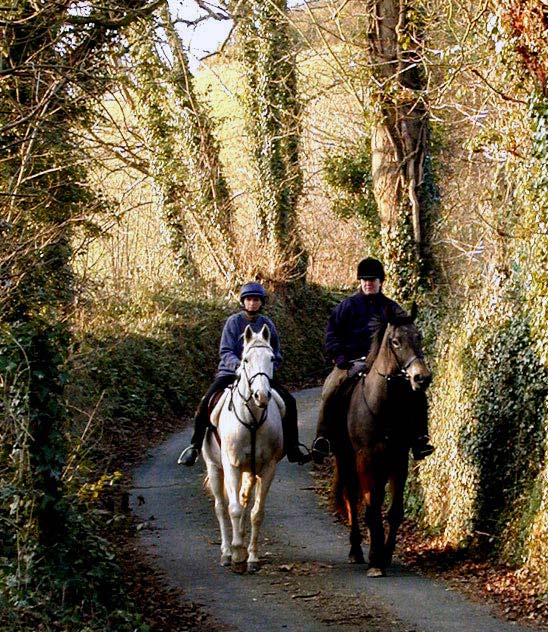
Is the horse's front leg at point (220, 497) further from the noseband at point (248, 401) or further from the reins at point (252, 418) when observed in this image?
the noseband at point (248, 401)

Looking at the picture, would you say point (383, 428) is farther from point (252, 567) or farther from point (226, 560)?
point (226, 560)

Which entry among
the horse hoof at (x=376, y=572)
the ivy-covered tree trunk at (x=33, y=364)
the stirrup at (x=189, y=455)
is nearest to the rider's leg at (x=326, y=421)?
the stirrup at (x=189, y=455)

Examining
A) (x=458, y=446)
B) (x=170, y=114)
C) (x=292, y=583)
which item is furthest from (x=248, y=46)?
(x=292, y=583)

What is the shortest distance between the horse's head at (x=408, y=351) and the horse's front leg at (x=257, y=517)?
76.1 inches

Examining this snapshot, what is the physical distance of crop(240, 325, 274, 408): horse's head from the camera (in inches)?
413

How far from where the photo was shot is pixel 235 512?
36.1 ft

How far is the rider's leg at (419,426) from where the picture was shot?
423 inches

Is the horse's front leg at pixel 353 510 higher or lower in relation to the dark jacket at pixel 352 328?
lower

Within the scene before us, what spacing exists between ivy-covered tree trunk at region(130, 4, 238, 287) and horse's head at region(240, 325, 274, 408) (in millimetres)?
17388

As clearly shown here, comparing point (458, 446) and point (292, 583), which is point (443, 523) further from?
point (292, 583)

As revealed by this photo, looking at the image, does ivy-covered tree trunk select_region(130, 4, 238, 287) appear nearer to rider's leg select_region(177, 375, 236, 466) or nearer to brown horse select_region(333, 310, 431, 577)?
rider's leg select_region(177, 375, 236, 466)

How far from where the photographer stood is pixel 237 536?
10.9 m

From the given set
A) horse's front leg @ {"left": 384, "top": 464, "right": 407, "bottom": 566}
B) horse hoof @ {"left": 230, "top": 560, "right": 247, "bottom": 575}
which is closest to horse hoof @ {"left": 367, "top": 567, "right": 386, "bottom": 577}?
horse's front leg @ {"left": 384, "top": 464, "right": 407, "bottom": 566}

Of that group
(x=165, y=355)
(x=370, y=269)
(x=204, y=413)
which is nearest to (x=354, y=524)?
(x=204, y=413)
